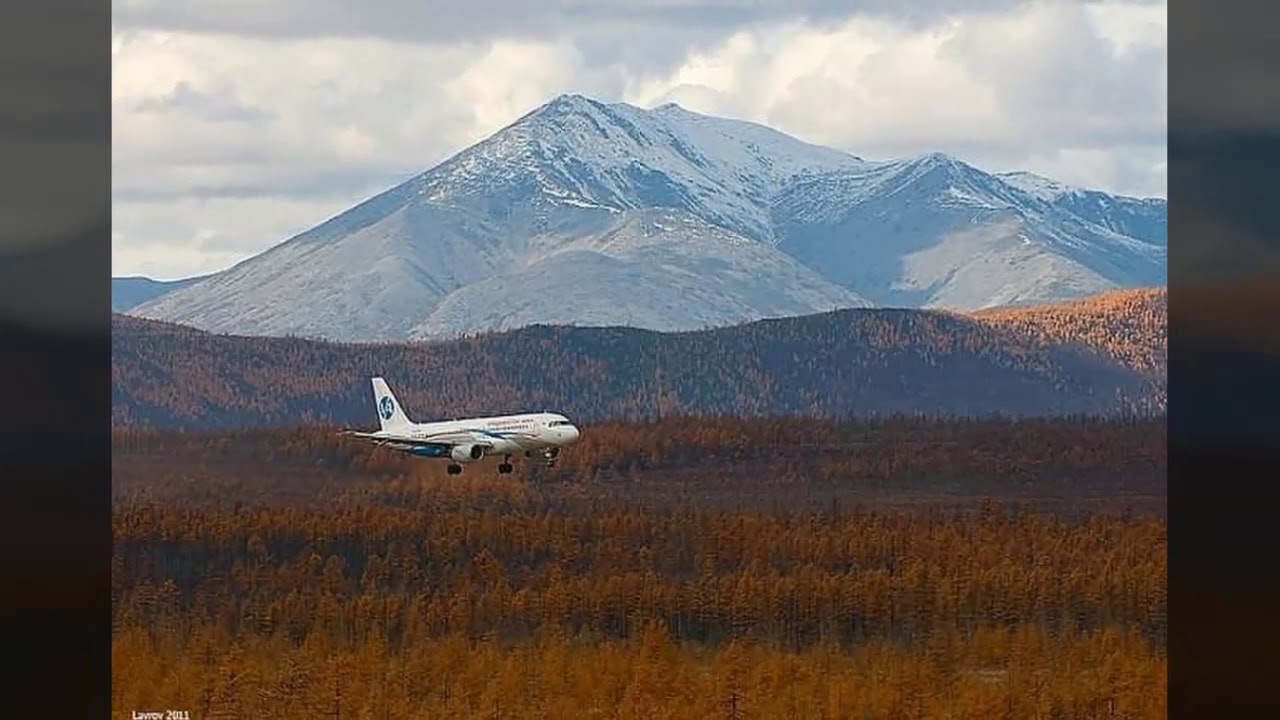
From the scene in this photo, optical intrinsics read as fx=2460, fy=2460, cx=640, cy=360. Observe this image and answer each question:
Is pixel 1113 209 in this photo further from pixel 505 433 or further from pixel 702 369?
pixel 505 433

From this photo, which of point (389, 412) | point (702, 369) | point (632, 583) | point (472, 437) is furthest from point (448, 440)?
point (702, 369)

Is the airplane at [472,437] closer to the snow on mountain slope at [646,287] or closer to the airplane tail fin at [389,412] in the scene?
the airplane tail fin at [389,412]

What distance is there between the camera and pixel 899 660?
85.5 feet

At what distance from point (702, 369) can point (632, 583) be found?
18697mm

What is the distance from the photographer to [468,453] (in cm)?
2947

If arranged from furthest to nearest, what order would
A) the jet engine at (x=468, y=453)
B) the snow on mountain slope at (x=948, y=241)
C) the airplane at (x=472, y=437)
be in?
1. the snow on mountain slope at (x=948, y=241)
2. the airplane at (x=472, y=437)
3. the jet engine at (x=468, y=453)

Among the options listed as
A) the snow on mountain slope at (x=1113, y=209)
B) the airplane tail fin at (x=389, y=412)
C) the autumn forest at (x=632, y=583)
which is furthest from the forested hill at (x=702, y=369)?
the snow on mountain slope at (x=1113, y=209)

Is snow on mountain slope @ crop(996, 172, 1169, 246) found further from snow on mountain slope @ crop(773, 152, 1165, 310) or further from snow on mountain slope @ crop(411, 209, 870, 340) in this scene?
snow on mountain slope @ crop(411, 209, 870, 340)

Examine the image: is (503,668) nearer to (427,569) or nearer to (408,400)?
(427,569)

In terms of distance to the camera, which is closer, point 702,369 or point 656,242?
point 702,369

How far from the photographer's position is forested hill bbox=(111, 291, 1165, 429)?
43.5 metres

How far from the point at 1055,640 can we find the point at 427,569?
764cm

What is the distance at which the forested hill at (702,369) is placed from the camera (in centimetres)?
4347
